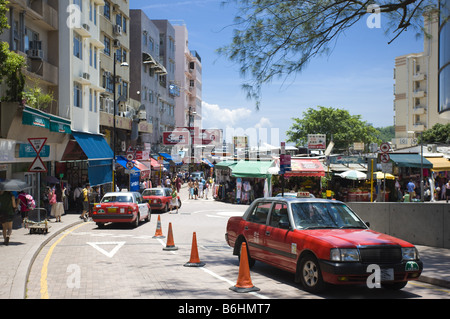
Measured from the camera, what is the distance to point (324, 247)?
26.0 feet

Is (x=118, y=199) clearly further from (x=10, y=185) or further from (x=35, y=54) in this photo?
(x=35, y=54)

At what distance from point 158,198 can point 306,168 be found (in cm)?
1056

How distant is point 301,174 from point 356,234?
2402 cm

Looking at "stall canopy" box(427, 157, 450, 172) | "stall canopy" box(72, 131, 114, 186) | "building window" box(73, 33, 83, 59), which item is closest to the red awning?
"stall canopy" box(427, 157, 450, 172)

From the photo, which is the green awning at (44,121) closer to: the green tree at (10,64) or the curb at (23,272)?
the green tree at (10,64)

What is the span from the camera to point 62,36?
92.3ft

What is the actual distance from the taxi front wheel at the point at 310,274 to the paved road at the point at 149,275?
0.59ft

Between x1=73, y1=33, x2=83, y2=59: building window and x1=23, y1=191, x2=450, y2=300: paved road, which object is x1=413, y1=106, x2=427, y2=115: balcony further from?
x1=23, y1=191, x2=450, y2=300: paved road

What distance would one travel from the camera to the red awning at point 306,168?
32.3 m

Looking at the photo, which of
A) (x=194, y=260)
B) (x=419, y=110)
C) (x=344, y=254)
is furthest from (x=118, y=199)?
(x=419, y=110)

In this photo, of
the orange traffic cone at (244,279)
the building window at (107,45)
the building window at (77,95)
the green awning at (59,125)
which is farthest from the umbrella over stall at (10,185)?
the building window at (107,45)

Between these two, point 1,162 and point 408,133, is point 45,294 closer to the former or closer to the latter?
point 1,162

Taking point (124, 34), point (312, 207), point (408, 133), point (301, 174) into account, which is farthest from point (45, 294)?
point (408, 133)

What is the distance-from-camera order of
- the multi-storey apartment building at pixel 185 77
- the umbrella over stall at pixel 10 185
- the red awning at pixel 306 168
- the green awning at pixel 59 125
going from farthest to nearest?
the multi-storey apartment building at pixel 185 77 < the red awning at pixel 306 168 < the green awning at pixel 59 125 < the umbrella over stall at pixel 10 185
